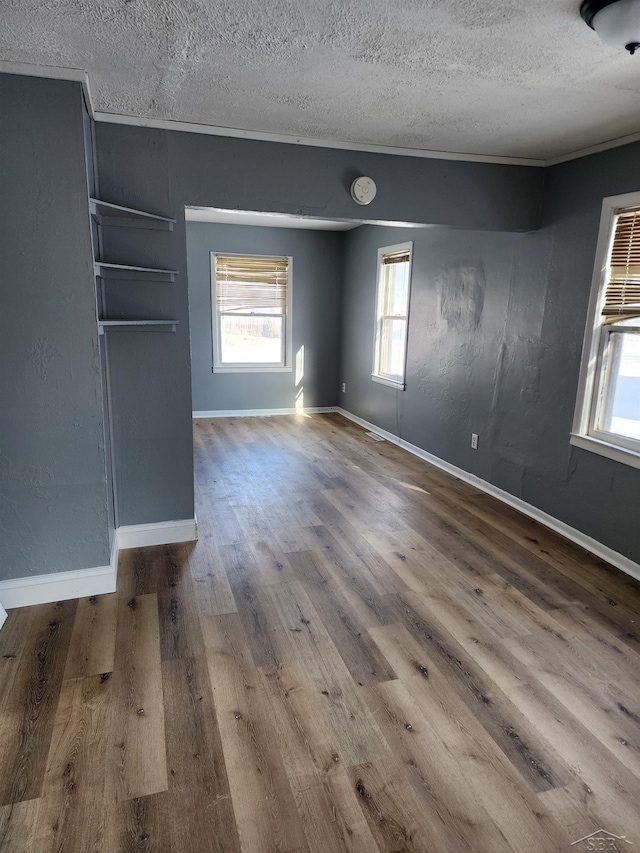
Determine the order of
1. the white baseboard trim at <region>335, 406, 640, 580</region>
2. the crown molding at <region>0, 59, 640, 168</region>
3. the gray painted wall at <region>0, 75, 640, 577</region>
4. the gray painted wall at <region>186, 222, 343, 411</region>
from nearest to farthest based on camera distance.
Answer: the crown molding at <region>0, 59, 640, 168</region>
the gray painted wall at <region>0, 75, 640, 577</region>
the white baseboard trim at <region>335, 406, 640, 580</region>
the gray painted wall at <region>186, 222, 343, 411</region>

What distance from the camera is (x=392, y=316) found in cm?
576

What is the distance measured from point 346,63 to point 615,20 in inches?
37.1

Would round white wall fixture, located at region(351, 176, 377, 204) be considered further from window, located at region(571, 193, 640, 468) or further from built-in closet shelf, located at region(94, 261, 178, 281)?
window, located at region(571, 193, 640, 468)

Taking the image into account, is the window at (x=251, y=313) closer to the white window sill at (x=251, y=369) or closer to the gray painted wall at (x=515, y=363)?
the white window sill at (x=251, y=369)

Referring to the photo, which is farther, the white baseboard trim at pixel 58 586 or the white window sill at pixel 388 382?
the white window sill at pixel 388 382

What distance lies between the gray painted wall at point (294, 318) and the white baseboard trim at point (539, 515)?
1.97m

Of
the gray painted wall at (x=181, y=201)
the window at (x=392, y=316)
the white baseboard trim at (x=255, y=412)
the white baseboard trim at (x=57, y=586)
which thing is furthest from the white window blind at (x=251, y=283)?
the white baseboard trim at (x=57, y=586)

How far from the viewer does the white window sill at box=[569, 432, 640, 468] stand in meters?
2.93

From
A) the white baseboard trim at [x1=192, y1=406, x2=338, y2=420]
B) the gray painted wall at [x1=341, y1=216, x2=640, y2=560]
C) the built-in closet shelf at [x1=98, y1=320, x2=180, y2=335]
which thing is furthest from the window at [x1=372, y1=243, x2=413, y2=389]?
the built-in closet shelf at [x1=98, y1=320, x2=180, y2=335]

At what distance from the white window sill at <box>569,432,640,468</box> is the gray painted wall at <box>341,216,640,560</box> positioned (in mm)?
43

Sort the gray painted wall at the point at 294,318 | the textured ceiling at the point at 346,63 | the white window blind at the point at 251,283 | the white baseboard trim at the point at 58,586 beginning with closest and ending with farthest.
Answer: the textured ceiling at the point at 346,63
the white baseboard trim at the point at 58,586
the gray painted wall at the point at 294,318
the white window blind at the point at 251,283

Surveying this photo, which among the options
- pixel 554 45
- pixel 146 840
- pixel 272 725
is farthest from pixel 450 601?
pixel 554 45

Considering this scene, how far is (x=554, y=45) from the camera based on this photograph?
190cm

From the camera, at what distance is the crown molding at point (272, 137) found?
2135 millimetres
